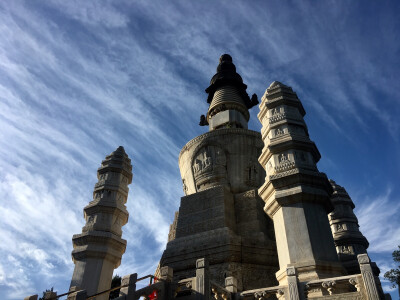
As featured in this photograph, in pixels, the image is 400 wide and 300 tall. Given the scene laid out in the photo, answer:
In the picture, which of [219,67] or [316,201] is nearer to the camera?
[316,201]

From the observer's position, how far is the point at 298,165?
1438 cm

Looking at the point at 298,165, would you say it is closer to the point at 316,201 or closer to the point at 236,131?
the point at 316,201

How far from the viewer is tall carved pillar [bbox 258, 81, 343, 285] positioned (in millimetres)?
11970

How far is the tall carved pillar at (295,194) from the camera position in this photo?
12.0 m

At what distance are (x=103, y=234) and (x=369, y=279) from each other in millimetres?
13380

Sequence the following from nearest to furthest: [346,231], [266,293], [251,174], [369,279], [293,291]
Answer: [369,279] < [293,291] < [266,293] < [251,174] < [346,231]

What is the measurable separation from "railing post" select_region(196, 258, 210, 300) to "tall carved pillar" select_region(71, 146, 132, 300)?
8939 millimetres

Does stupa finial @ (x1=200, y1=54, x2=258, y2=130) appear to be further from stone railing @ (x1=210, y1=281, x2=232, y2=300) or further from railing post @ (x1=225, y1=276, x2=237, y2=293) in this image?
stone railing @ (x1=210, y1=281, x2=232, y2=300)

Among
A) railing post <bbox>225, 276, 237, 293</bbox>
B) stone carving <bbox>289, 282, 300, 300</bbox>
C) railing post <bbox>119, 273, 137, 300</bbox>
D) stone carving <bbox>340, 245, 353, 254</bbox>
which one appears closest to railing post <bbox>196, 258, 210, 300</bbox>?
railing post <bbox>225, 276, 237, 293</bbox>

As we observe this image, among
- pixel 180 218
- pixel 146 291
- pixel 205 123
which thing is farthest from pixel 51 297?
pixel 205 123

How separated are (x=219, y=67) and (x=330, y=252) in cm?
2353

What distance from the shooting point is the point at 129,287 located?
10.4 m

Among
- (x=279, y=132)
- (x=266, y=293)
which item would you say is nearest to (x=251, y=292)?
(x=266, y=293)

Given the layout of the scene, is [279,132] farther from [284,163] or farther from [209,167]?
[209,167]
